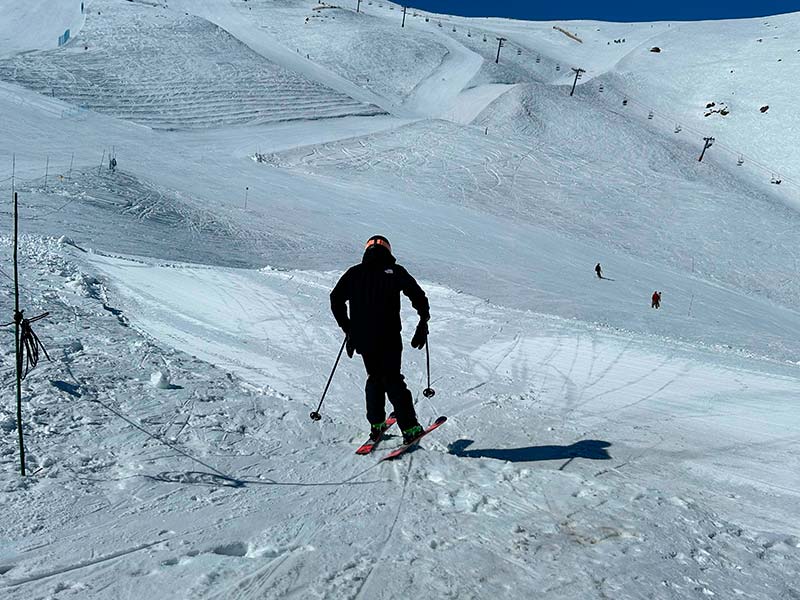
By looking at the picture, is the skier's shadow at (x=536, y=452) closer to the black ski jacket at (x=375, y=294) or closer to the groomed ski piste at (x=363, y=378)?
the groomed ski piste at (x=363, y=378)

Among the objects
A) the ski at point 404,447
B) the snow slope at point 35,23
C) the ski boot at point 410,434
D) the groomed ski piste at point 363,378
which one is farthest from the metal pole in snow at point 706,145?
the ski boot at point 410,434

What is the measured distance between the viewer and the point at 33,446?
4602 millimetres

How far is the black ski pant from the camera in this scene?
5.68 m

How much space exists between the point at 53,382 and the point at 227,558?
2.85 meters

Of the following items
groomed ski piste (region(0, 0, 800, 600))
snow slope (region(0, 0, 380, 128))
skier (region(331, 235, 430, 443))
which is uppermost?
snow slope (region(0, 0, 380, 128))

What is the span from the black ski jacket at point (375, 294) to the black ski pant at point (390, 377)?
0.07 meters

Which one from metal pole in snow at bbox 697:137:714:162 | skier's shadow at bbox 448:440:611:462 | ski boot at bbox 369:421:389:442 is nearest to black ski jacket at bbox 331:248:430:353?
ski boot at bbox 369:421:389:442

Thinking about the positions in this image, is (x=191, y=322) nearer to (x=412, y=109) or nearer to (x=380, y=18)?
(x=412, y=109)

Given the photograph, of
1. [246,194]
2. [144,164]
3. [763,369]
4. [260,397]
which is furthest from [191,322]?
[144,164]

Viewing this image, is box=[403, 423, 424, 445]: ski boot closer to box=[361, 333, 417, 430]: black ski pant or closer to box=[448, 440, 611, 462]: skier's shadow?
box=[361, 333, 417, 430]: black ski pant

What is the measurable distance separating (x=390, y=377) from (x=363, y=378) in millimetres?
2543

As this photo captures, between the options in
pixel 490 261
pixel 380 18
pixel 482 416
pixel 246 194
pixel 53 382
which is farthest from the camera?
pixel 380 18

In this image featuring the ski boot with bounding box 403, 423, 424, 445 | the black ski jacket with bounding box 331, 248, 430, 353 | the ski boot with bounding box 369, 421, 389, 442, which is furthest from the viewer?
the ski boot with bounding box 369, 421, 389, 442

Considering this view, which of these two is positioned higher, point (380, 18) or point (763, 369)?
point (380, 18)
